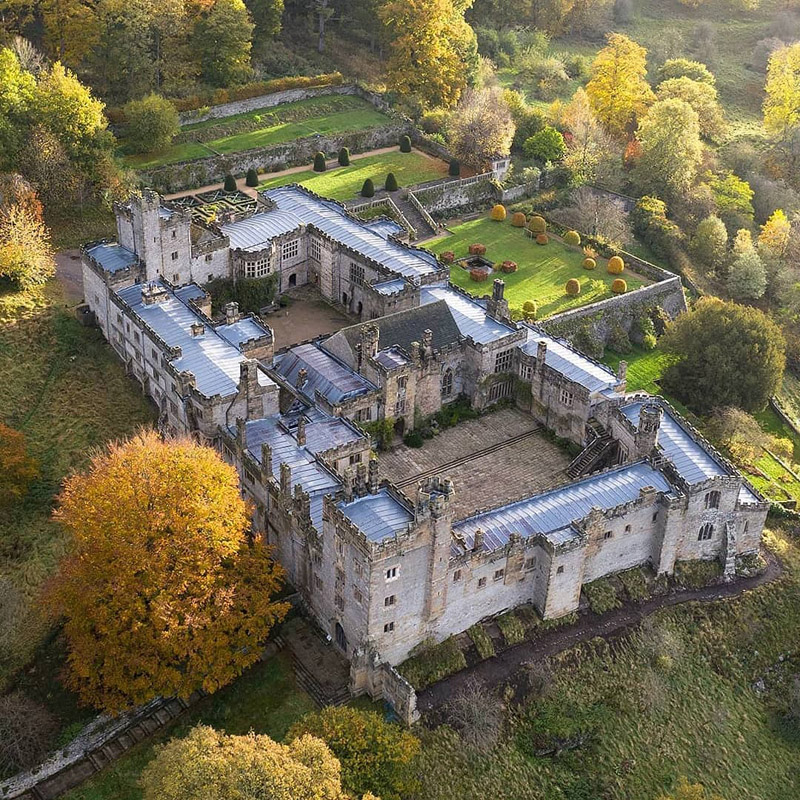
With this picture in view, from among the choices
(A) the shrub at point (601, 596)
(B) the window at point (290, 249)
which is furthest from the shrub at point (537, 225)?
(A) the shrub at point (601, 596)

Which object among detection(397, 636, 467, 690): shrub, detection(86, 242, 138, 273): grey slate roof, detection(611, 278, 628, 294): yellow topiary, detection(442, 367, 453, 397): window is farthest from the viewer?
detection(611, 278, 628, 294): yellow topiary

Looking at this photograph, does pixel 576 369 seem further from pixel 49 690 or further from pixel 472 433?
pixel 49 690

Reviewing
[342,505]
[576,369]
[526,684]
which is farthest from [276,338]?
[526,684]

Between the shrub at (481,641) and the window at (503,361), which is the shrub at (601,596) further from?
the window at (503,361)

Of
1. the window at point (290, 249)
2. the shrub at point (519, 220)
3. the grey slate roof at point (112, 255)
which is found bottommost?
the shrub at point (519, 220)

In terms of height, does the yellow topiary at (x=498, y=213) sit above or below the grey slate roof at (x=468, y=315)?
below

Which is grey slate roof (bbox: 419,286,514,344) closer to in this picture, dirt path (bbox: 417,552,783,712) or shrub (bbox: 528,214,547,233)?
dirt path (bbox: 417,552,783,712)

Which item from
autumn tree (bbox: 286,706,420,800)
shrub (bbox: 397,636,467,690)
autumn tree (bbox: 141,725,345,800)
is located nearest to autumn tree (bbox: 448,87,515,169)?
shrub (bbox: 397,636,467,690)
